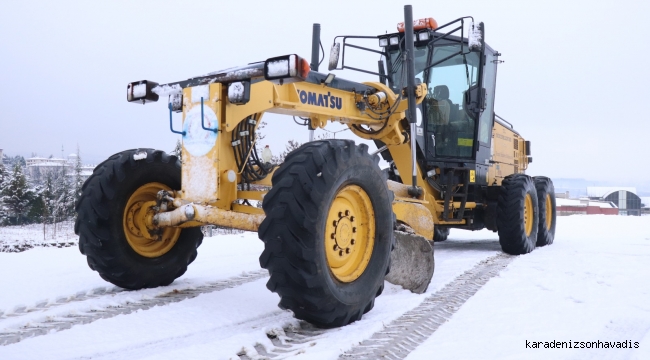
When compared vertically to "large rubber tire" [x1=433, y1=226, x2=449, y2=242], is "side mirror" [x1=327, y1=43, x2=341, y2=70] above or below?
above

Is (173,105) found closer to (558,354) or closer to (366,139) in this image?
(366,139)

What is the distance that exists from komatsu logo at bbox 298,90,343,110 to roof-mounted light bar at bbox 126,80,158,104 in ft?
4.13

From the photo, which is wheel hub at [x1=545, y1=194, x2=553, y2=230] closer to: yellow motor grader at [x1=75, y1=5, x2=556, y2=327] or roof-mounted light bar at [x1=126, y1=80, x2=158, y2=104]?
yellow motor grader at [x1=75, y1=5, x2=556, y2=327]

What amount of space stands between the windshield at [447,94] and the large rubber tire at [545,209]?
2248mm

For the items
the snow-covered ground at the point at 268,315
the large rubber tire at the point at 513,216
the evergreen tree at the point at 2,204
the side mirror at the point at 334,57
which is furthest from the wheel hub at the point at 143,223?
the evergreen tree at the point at 2,204

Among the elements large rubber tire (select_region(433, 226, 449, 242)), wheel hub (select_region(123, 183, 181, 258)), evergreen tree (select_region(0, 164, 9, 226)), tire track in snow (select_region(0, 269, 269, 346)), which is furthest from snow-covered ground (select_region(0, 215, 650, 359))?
evergreen tree (select_region(0, 164, 9, 226))

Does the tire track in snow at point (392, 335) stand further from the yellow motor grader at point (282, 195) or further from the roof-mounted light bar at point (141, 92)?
the roof-mounted light bar at point (141, 92)

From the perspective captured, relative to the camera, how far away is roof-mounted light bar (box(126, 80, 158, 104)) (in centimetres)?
444

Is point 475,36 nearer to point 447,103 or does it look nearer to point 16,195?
point 447,103

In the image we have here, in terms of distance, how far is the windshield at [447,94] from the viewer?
279 inches

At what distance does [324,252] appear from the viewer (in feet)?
10.4

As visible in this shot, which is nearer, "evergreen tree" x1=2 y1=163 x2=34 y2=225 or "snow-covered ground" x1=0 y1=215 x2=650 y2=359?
"snow-covered ground" x1=0 y1=215 x2=650 y2=359

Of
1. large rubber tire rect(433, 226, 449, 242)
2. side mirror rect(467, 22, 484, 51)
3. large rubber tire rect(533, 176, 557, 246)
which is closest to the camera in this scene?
side mirror rect(467, 22, 484, 51)

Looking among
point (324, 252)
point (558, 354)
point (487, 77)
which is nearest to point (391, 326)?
point (324, 252)
